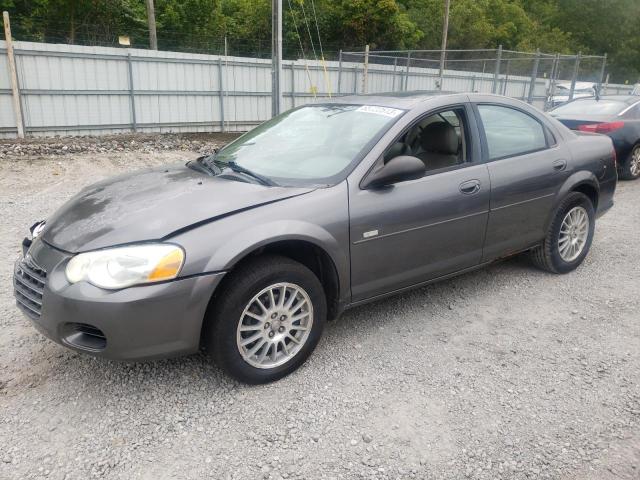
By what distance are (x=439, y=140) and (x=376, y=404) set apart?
6.37 ft

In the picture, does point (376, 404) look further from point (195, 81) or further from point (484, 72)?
point (484, 72)

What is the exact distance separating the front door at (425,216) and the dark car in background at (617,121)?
20.0 feet

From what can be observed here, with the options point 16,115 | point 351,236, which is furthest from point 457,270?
point 16,115

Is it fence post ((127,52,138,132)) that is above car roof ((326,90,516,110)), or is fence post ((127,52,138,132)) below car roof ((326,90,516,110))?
below

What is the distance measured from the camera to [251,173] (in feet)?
11.2

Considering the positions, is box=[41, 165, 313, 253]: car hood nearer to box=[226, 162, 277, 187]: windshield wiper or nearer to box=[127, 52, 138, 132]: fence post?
box=[226, 162, 277, 187]: windshield wiper

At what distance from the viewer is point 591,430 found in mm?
2668

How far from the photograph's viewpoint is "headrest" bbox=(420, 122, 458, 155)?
12.3 feet

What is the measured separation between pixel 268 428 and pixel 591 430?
1.64m

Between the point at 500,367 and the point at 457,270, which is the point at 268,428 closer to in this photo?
the point at 500,367

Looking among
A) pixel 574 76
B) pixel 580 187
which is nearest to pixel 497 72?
pixel 574 76

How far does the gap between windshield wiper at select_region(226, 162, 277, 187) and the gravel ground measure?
44.2 inches

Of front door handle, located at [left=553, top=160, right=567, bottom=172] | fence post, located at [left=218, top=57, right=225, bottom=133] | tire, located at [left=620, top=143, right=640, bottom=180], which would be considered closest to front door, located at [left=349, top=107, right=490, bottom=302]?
front door handle, located at [left=553, top=160, right=567, bottom=172]

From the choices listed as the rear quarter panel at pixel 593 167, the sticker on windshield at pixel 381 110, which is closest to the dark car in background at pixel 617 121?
the rear quarter panel at pixel 593 167
